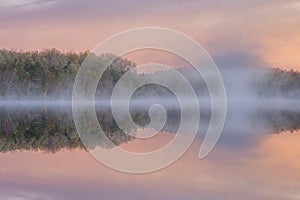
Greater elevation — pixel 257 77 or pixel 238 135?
pixel 257 77

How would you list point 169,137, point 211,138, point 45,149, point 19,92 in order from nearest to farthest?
point 45,149 < point 169,137 < point 211,138 < point 19,92

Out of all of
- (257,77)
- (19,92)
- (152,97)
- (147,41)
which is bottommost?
(147,41)

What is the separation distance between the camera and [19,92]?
48281mm

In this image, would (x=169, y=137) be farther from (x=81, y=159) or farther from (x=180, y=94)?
(x=180, y=94)

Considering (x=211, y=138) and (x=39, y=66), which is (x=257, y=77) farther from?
(x=211, y=138)

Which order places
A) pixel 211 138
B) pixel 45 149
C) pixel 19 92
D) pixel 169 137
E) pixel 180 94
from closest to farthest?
1. pixel 45 149
2. pixel 169 137
3. pixel 211 138
4. pixel 180 94
5. pixel 19 92

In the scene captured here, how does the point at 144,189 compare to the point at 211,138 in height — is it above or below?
below

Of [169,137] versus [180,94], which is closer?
[169,137]

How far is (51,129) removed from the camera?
52.0 feet

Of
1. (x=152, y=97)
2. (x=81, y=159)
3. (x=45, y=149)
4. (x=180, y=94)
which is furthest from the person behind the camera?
(x=152, y=97)

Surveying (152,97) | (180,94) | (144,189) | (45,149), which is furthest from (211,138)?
(152,97)

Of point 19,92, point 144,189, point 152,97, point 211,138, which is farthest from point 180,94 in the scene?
point 19,92

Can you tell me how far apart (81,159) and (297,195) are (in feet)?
13.8

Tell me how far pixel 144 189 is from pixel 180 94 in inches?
771
